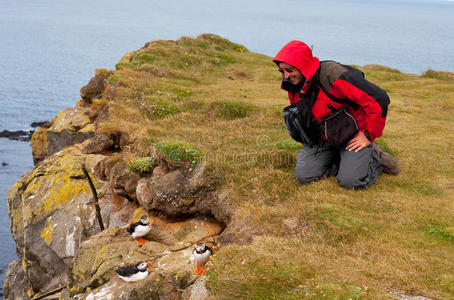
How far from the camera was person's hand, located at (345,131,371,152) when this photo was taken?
32.1ft

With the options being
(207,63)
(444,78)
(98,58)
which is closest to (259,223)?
(207,63)

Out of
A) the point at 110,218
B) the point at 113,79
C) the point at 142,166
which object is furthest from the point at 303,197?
the point at 113,79

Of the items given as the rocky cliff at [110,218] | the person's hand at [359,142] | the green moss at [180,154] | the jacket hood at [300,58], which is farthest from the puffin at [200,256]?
the jacket hood at [300,58]

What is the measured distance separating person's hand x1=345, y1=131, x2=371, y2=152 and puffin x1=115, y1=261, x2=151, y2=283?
6056 mm

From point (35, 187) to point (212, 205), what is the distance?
8825 mm

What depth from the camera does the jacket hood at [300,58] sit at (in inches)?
363

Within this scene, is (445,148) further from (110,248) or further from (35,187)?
(35,187)

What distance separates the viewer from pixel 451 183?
36.0 feet

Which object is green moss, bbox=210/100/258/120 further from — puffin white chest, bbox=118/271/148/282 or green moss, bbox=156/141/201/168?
puffin white chest, bbox=118/271/148/282

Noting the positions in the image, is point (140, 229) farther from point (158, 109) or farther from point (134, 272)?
point (158, 109)

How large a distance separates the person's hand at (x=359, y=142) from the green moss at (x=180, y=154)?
441 cm

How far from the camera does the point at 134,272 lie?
814 centimetres

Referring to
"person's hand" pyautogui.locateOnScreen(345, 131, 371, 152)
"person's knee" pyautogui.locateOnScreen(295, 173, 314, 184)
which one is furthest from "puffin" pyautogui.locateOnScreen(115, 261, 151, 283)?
"person's hand" pyautogui.locateOnScreen(345, 131, 371, 152)

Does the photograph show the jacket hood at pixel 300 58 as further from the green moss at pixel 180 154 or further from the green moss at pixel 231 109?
the green moss at pixel 231 109
